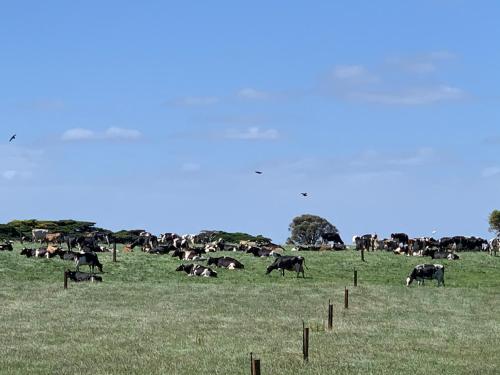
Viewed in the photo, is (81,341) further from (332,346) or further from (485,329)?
(485,329)

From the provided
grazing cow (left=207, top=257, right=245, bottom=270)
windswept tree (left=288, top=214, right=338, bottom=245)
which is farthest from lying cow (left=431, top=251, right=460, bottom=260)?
windswept tree (left=288, top=214, right=338, bottom=245)

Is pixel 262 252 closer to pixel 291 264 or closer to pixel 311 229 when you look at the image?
pixel 291 264

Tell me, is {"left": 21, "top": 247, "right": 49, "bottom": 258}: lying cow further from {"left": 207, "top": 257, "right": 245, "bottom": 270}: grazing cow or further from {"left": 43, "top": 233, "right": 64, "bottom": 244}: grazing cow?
{"left": 43, "top": 233, "right": 64, "bottom": 244}: grazing cow

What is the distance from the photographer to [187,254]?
73.9 m

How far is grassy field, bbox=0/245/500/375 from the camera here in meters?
27.4

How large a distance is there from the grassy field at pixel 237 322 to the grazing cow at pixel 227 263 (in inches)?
39.1

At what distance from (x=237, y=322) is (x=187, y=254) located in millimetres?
36292

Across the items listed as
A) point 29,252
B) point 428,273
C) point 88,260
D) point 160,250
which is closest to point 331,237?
point 160,250

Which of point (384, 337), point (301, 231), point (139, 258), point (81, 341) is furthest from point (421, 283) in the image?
point (301, 231)

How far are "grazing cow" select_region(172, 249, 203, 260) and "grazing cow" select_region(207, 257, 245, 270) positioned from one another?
516cm

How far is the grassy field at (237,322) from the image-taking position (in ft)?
89.8

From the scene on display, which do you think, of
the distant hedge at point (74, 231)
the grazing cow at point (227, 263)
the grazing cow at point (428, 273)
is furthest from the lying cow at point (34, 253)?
the distant hedge at point (74, 231)

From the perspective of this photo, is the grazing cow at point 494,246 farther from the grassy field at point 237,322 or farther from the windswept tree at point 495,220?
the windswept tree at point 495,220

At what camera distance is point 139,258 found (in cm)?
7094
